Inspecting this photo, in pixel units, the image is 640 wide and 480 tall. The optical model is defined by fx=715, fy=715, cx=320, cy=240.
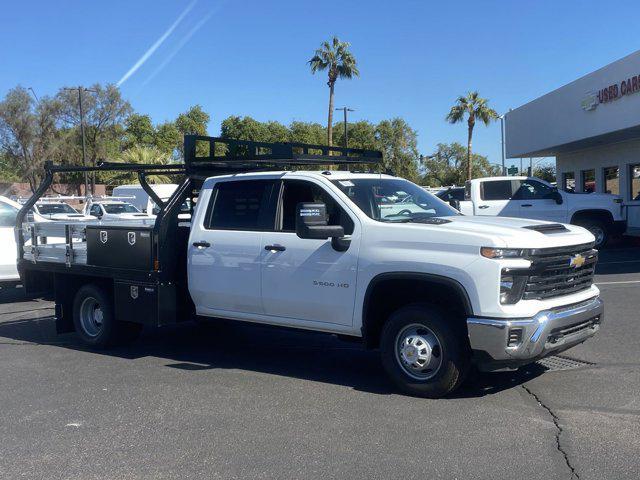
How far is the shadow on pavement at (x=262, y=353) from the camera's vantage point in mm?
6871

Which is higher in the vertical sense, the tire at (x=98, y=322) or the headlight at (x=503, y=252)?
the headlight at (x=503, y=252)

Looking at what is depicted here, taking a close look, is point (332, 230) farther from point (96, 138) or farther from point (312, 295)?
point (96, 138)

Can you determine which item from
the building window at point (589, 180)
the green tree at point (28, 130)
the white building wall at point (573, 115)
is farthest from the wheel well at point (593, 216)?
the green tree at point (28, 130)

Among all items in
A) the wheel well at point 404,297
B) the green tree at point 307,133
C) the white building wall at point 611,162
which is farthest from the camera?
the green tree at point 307,133

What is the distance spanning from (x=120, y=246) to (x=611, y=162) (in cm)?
2066

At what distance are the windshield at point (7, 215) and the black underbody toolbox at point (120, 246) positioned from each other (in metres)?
4.86

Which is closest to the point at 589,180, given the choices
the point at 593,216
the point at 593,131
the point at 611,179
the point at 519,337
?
the point at 611,179

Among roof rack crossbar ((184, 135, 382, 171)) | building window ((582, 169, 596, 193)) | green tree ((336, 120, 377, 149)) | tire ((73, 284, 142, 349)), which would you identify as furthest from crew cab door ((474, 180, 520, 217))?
green tree ((336, 120, 377, 149))

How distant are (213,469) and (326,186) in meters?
3.08

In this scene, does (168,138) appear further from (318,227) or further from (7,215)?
(318,227)

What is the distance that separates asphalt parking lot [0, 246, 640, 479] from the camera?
15.7ft

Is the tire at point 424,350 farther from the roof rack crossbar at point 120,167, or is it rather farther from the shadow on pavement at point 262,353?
the roof rack crossbar at point 120,167

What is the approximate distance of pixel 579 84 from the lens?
2277 cm

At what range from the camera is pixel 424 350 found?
6168 millimetres
